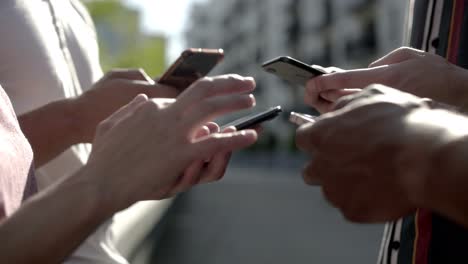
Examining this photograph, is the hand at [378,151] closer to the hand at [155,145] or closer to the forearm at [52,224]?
the hand at [155,145]

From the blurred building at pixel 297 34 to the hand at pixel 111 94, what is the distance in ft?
63.1

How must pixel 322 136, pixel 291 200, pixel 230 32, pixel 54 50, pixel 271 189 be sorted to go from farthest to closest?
pixel 230 32
pixel 271 189
pixel 291 200
pixel 54 50
pixel 322 136

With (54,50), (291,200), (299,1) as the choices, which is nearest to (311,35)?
(299,1)

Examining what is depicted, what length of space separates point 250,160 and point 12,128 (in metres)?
38.7

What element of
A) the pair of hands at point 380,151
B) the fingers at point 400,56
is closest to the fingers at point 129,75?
the fingers at point 400,56

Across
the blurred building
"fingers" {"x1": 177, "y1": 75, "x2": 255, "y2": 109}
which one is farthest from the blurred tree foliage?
"fingers" {"x1": 177, "y1": 75, "x2": 255, "y2": 109}

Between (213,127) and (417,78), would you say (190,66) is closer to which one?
(213,127)

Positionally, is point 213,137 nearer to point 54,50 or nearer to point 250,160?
point 54,50

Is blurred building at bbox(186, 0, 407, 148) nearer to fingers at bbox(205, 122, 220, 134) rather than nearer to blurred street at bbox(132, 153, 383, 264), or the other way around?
blurred street at bbox(132, 153, 383, 264)

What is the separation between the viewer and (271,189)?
17.3 metres

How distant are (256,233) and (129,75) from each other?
7.48 m

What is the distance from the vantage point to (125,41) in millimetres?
33594

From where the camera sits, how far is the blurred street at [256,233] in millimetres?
7173

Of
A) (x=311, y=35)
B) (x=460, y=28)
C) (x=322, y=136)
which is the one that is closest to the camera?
(x=322, y=136)
